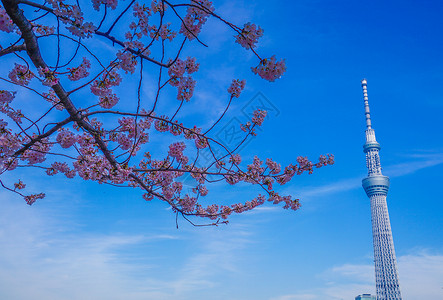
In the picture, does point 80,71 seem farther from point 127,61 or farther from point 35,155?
point 35,155

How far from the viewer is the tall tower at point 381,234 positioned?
72.4m

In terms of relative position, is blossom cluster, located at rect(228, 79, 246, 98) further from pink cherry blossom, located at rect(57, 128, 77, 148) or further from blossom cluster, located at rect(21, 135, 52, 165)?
blossom cluster, located at rect(21, 135, 52, 165)

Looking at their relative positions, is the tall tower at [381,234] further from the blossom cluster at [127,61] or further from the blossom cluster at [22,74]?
the blossom cluster at [22,74]

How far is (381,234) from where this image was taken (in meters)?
74.2

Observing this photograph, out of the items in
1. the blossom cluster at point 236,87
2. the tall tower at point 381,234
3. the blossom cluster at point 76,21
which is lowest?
the blossom cluster at point 76,21

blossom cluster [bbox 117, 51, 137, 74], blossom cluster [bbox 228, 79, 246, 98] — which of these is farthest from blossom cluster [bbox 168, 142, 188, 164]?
blossom cluster [bbox 117, 51, 137, 74]

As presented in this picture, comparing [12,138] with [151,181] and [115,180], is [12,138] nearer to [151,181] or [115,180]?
[115,180]

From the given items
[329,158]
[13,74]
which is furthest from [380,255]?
[13,74]

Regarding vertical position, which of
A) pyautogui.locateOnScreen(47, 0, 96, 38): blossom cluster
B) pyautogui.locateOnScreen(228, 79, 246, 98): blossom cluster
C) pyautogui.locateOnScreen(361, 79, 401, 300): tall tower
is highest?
pyautogui.locateOnScreen(361, 79, 401, 300): tall tower

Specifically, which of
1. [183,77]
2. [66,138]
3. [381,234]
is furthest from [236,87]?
[381,234]

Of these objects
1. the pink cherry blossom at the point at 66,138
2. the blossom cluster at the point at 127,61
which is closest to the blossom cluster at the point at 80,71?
the blossom cluster at the point at 127,61

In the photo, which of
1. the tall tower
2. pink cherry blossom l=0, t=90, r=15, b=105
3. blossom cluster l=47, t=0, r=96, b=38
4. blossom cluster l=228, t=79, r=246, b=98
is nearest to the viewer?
blossom cluster l=47, t=0, r=96, b=38

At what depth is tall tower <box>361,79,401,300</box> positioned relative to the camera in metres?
72.4

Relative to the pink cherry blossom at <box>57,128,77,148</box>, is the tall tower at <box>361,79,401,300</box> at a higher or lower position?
higher
